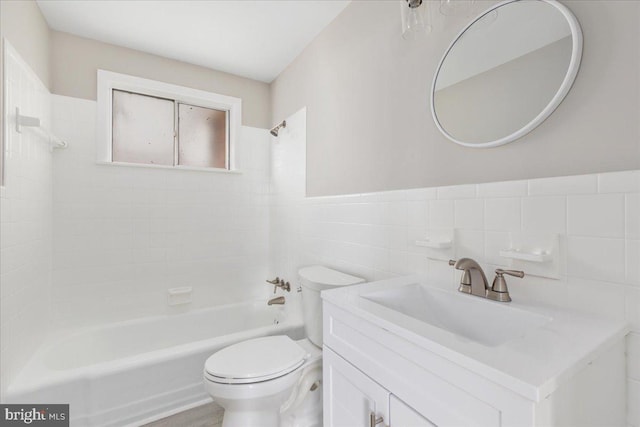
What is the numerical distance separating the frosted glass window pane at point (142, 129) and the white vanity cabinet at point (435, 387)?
2.20 metres

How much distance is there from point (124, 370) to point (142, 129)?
1.87 metres

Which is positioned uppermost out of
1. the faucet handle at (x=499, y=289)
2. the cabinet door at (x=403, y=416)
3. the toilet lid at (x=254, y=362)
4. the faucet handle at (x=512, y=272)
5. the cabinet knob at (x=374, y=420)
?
the faucet handle at (x=512, y=272)

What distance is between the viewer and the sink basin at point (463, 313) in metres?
0.90

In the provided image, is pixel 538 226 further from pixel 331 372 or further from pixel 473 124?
pixel 331 372

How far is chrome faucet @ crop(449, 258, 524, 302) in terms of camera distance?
978mm

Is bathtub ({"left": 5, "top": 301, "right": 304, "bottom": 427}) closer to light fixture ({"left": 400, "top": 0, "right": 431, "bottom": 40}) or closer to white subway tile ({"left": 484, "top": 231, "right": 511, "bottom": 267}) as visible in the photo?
white subway tile ({"left": 484, "top": 231, "right": 511, "bottom": 267})

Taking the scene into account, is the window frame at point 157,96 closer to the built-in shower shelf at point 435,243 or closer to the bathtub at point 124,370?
the bathtub at point 124,370

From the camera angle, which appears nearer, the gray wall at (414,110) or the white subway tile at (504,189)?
the gray wall at (414,110)

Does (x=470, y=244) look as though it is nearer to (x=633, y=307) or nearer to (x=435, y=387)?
(x=633, y=307)

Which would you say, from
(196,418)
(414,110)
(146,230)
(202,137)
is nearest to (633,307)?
(414,110)

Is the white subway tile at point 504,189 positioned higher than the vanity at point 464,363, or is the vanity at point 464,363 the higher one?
the white subway tile at point 504,189

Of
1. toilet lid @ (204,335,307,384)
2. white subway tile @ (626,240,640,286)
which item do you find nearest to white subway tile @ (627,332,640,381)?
white subway tile @ (626,240,640,286)

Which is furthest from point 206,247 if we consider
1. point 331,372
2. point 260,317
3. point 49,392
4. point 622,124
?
point 622,124

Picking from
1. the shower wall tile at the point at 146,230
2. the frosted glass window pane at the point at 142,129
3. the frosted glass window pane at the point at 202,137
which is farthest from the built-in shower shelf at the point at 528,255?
the frosted glass window pane at the point at 142,129
